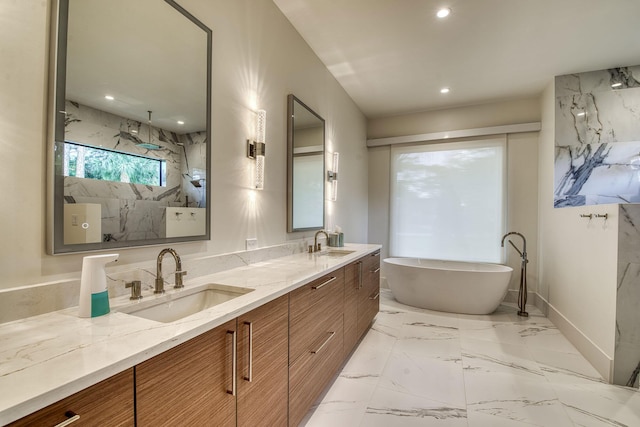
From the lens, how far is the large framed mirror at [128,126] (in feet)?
3.43

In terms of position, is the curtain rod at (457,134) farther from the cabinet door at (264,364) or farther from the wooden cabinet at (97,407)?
the wooden cabinet at (97,407)

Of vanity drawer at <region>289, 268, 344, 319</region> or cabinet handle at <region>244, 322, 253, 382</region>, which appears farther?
vanity drawer at <region>289, 268, 344, 319</region>

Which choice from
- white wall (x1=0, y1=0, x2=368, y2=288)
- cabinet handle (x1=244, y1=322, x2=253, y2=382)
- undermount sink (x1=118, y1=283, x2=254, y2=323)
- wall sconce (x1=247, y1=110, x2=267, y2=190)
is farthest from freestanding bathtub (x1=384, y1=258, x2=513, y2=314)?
cabinet handle (x1=244, y1=322, x2=253, y2=382)

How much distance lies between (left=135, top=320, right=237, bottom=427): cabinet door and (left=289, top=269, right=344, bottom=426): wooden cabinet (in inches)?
18.0

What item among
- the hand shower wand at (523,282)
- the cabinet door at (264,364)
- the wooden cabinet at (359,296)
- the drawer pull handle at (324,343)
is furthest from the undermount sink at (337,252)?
the hand shower wand at (523,282)

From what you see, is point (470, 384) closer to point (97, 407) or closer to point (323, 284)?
point (323, 284)

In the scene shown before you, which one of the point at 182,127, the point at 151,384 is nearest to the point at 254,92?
the point at 182,127

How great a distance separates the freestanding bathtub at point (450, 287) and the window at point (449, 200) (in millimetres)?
563

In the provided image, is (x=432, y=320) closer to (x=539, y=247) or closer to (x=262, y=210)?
(x=539, y=247)

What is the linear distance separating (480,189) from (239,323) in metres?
4.19

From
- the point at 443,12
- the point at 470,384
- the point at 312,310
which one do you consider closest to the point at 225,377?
the point at 312,310

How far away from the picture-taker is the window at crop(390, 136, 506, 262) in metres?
4.15

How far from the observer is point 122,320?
94 centimetres

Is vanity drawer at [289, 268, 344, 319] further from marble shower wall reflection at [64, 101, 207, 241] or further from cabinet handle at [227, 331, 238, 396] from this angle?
marble shower wall reflection at [64, 101, 207, 241]
